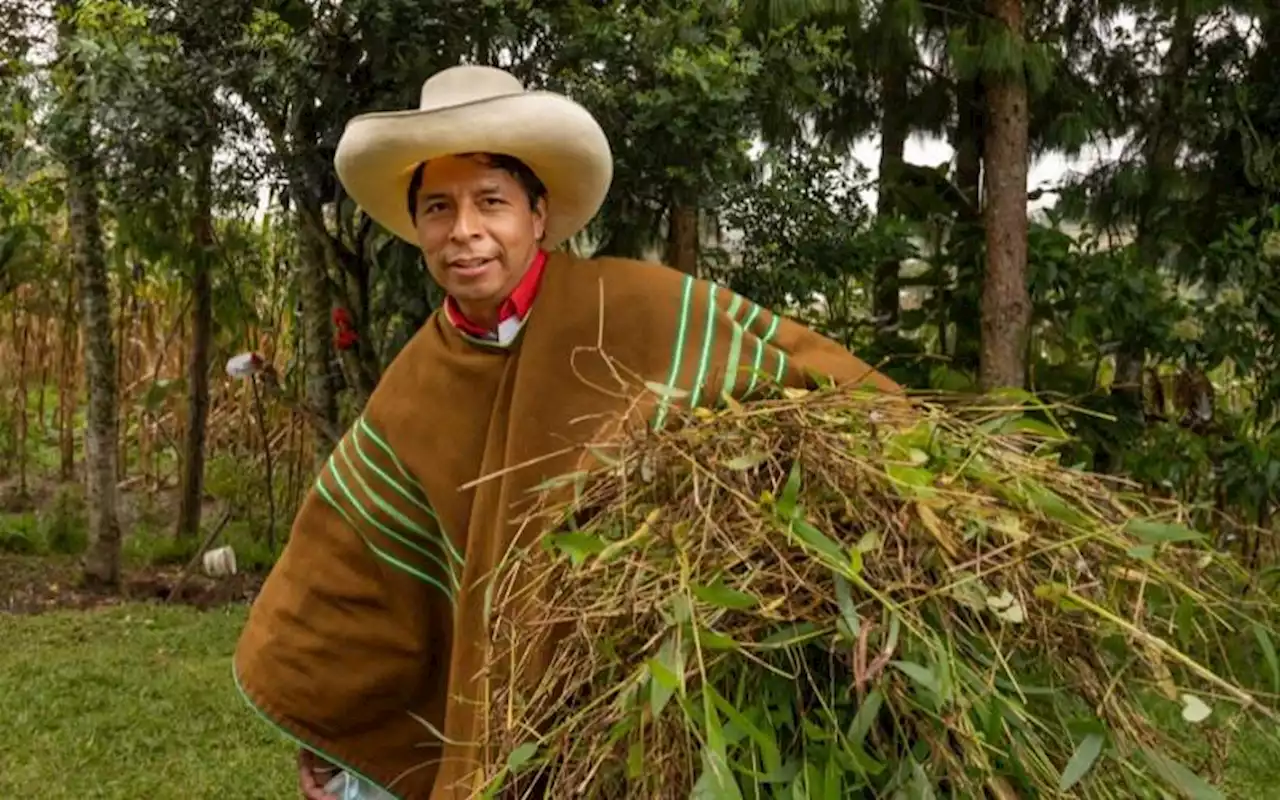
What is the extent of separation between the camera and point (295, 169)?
4070 millimetres

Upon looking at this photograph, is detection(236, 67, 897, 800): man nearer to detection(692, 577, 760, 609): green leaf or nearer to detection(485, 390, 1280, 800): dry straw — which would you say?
detection(485, 390, 1280, 800): dry straw

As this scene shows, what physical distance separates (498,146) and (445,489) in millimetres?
483

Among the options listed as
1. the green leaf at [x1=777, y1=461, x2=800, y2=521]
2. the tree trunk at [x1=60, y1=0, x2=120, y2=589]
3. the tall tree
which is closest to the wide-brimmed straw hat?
the green leaf at [x1=777, y1=461, x2=800, y2=521]

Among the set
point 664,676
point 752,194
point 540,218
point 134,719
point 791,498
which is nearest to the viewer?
point 664,676

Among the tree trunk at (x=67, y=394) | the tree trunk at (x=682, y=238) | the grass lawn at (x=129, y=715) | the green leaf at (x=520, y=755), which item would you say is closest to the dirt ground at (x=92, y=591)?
the grass lawn at (x=129, y=715)

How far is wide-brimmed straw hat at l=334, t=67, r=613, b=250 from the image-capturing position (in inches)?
72.9

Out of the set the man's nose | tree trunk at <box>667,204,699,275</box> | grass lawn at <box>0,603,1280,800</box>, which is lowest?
grass lawn at <box>0,603,1280,800</box>

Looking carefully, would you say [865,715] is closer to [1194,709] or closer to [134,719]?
[1194,709]

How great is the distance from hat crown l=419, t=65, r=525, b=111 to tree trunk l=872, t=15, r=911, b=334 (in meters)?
3.42

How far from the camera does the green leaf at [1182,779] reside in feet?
3.72

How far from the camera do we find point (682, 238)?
13.9ft

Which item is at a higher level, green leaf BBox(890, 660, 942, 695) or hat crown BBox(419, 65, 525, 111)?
hat crown BBox(419, 65, 525, 111)

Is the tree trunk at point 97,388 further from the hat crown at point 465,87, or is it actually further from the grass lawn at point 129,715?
the hat crown at point 465,87

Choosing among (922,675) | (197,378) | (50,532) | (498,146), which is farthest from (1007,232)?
(50,532)
